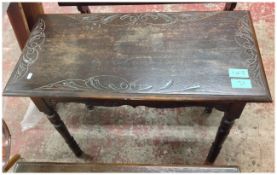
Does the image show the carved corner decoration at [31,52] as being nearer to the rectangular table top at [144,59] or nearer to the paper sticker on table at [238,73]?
the rectangular table top at [144,59]

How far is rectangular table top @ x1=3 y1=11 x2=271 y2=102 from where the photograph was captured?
105cm

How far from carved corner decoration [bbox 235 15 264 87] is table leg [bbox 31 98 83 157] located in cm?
84

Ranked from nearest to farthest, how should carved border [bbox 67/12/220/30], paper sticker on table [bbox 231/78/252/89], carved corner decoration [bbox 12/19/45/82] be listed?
paper sticker on table [bbox 231/78/252/89]
carved corner decoration [bbox 12/19/45/82]
carved border [bbox 67/12/220/30]

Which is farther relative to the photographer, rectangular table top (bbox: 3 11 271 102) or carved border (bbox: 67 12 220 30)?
carved border (bbox: 67 12 220 30)

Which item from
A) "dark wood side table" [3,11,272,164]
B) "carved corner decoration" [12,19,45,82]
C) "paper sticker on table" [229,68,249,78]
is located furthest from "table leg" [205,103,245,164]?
"carved corner decoration" [12,19,45,82]

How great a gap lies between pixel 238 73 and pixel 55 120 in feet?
2.72

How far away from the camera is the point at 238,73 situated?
108 centimetres

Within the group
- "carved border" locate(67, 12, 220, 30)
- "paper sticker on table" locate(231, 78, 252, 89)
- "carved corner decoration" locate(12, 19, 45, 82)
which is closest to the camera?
"paper sticker on table" locate(231, 78, 252, 89)

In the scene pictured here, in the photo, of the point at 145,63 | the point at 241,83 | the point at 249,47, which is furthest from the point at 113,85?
the point at 249,47

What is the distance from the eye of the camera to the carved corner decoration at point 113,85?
41.8 inches

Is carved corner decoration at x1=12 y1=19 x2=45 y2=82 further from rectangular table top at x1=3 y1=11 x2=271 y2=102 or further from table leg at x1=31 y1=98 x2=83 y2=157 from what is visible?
table leg at x1=31 y1=98 x2=83 y2=157

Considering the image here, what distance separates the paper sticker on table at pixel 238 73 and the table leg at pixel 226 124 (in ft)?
0.35

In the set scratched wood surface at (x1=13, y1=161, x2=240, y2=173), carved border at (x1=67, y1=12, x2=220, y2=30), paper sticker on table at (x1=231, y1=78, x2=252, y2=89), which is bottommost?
scratched wood surface at (x1=13, y1=161, x2=240, y2=173)

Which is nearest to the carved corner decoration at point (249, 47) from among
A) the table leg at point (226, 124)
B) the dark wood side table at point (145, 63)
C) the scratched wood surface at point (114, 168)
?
the dark wood side table at point (145, 63)
